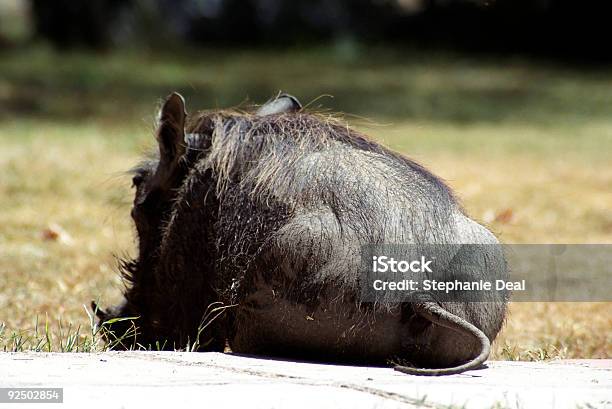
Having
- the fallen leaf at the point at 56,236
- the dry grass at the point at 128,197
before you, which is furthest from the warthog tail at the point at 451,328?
the fallen leaf at the point at 56,236

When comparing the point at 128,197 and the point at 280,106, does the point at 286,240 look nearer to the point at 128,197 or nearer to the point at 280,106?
the point at 280,106

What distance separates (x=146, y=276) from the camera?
159 inches

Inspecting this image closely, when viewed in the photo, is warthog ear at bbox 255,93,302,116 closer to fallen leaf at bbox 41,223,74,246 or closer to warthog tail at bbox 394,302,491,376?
warthog tail at bbox 394,302,491,376

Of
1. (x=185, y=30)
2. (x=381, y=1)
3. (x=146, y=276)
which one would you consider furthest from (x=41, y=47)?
(x=146, y=276)

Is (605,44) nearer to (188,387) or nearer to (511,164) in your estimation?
(511,164)

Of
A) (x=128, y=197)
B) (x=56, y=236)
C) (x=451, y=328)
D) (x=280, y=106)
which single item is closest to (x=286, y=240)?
(x=451, y=328)

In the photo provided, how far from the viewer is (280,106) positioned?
4289 millimetres

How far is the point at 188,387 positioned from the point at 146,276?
1.35 meters

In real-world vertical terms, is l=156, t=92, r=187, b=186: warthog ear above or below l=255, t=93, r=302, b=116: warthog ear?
below

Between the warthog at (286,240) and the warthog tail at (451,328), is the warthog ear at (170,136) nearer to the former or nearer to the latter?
the warthog at (286,240)

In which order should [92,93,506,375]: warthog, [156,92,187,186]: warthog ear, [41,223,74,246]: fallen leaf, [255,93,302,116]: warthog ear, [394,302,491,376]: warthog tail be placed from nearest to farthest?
[394,302,491,376]: warthog tail
[92,93,506,375]: warthog
[156,92,187,186]: warthog ear
[255,93,302,116]: warthog ear
[41,223,74,246]: fallen leaf

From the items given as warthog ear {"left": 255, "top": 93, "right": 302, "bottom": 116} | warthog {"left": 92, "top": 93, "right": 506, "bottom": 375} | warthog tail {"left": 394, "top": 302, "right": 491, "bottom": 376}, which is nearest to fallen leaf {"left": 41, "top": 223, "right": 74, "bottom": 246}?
warthog {"left": 92, "top": 93, "right": 506, "bottom": 375}

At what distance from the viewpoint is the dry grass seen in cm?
459

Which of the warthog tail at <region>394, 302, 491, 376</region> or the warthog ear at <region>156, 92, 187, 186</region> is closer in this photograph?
the warthog tail at <region>394, 302, 491, 376</region>
